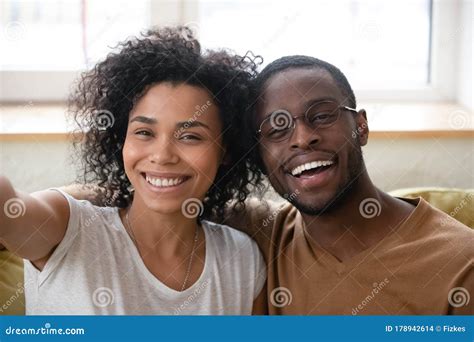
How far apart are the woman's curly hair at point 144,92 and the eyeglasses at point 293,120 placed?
59mm

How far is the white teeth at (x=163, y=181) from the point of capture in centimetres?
105

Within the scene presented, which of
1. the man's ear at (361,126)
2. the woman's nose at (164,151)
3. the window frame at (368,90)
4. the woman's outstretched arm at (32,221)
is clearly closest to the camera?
the woman's outstretched arm at (32,221)

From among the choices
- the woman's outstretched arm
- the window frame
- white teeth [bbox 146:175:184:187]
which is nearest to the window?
the window frame

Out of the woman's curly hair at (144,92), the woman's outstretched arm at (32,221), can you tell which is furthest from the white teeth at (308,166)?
the woman's outstretched arm at (32,221)

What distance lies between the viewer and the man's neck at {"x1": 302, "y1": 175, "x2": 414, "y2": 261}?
3.70 feet

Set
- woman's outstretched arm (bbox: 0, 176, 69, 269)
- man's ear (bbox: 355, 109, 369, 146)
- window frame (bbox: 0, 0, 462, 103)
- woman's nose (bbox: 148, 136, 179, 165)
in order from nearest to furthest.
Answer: woman's outstretched arm (bbox: 0, 176, 69, 269)
woman's nose (bbox: 148, 136, 179, 165)
man's ear (bbox: 355, 109, 369, 146)
window frame (bbox: 0, 0, 462, 103)

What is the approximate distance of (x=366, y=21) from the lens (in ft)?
4.51

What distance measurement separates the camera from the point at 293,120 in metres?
1.08

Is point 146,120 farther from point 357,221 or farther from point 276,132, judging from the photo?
point 357,221

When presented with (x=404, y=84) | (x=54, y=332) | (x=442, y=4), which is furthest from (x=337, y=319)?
(x=442, y=4)

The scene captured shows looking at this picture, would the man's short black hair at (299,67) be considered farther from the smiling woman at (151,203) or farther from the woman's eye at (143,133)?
the woman's eye at (143,133)

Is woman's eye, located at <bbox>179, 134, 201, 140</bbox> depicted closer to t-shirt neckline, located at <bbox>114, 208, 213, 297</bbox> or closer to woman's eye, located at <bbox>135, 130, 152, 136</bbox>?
woman's eye, located at <bbox>135, 130, 152, 136</bbox>

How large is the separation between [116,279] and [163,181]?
161mm

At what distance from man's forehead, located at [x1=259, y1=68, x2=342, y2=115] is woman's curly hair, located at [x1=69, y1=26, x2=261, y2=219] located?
48 mm
